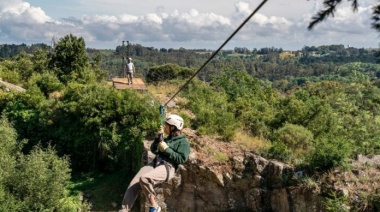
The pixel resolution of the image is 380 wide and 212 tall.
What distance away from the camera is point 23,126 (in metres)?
22.8

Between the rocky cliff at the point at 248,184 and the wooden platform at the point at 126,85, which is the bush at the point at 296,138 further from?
the wooden platform at the point at 126,85

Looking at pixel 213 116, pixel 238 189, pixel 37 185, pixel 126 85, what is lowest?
pixel 37 185

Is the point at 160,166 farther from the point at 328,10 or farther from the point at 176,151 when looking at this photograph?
the point at 328,10

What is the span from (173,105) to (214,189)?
20.7ft

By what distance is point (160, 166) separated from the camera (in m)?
6.18

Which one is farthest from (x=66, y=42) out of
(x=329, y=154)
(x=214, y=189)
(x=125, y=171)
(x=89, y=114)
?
(x=329, y=154)

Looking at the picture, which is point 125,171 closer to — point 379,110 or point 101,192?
point 101,192

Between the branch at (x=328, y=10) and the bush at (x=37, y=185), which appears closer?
the branch at (x=328, y=10)

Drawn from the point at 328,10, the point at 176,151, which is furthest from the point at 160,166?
the point at 328,10

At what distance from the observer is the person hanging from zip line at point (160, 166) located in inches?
238

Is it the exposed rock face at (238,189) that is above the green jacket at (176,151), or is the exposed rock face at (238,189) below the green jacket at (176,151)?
below

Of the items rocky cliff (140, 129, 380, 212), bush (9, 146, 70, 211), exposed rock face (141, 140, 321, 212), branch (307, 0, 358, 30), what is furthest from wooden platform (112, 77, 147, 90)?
branch (307, 0, 358, 30)

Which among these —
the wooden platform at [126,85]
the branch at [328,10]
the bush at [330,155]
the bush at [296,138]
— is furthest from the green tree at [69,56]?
the branch at [328,10]

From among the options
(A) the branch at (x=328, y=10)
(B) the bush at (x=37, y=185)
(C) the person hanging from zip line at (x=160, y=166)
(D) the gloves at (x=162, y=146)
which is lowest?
(B) the bush at (x=37, y=185)
